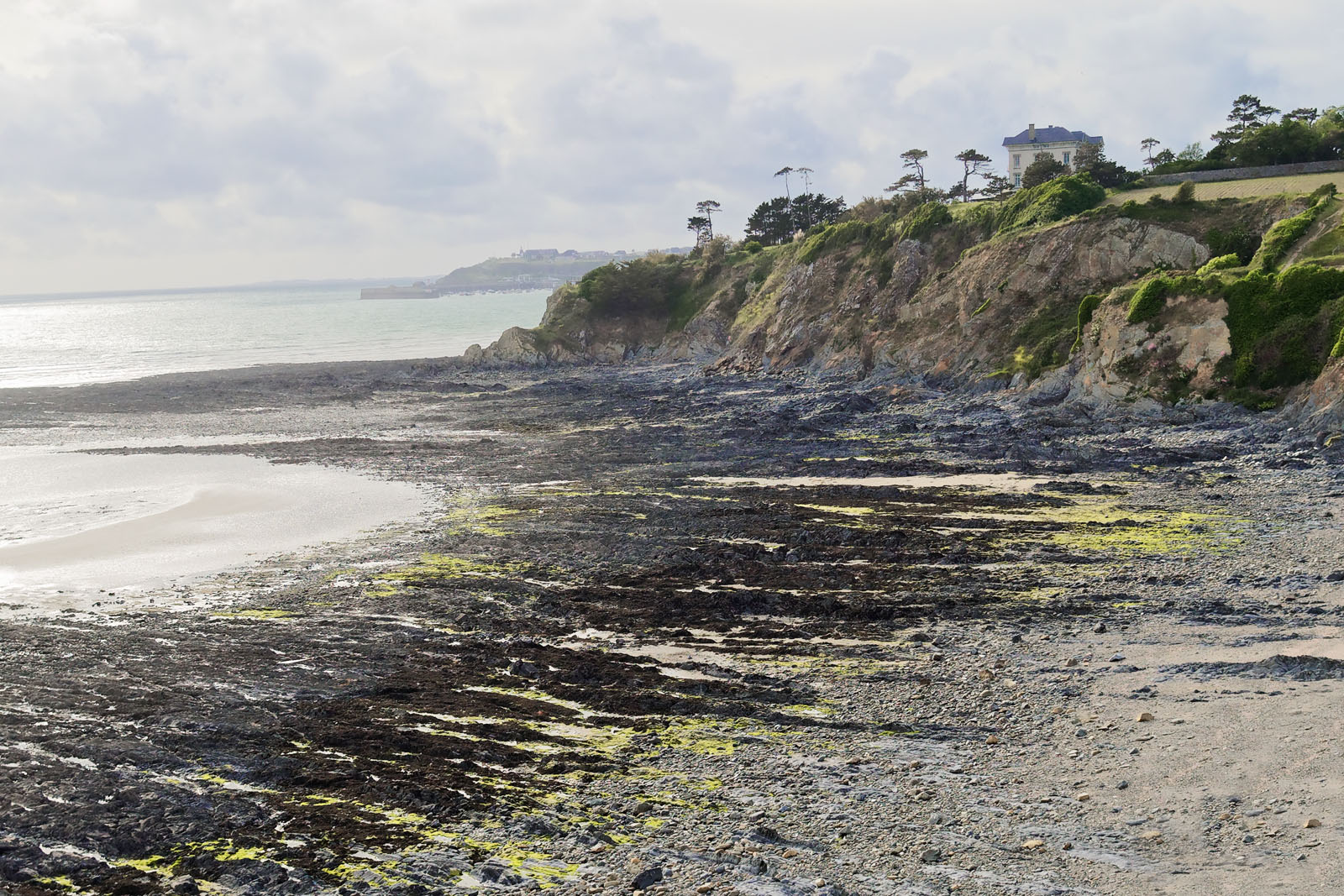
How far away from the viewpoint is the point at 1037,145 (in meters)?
102

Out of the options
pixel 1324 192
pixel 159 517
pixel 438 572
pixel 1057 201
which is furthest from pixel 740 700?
pixel 1057 201

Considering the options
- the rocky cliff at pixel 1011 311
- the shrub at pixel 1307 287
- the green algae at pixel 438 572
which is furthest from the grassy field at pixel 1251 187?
the green algae at pixel 438 572

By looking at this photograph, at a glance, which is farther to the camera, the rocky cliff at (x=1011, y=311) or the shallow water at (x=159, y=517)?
the rocky cliff at (x=1011, y=311)

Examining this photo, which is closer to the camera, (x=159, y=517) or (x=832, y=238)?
(x=159, y=517)

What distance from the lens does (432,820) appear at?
11.3 metres

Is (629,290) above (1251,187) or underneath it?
above

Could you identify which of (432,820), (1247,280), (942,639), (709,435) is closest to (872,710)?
(942,639)

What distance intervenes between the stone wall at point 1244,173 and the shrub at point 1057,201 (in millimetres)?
4366

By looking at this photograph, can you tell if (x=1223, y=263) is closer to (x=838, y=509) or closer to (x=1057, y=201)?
(x=1057, y=201)

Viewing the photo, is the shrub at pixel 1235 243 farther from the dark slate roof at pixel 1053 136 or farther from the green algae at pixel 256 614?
the dark slate roof at pixel 1053 136

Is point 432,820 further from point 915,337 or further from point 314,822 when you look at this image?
point 915,337

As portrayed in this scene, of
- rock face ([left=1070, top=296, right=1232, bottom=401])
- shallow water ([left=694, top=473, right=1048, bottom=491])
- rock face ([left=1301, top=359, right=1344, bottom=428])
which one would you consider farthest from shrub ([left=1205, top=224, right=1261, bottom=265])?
shallow water ([left=694, top=473, right=1048, bottom=491])

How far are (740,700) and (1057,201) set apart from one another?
1701 inches

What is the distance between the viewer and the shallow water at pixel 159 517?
886 inches
